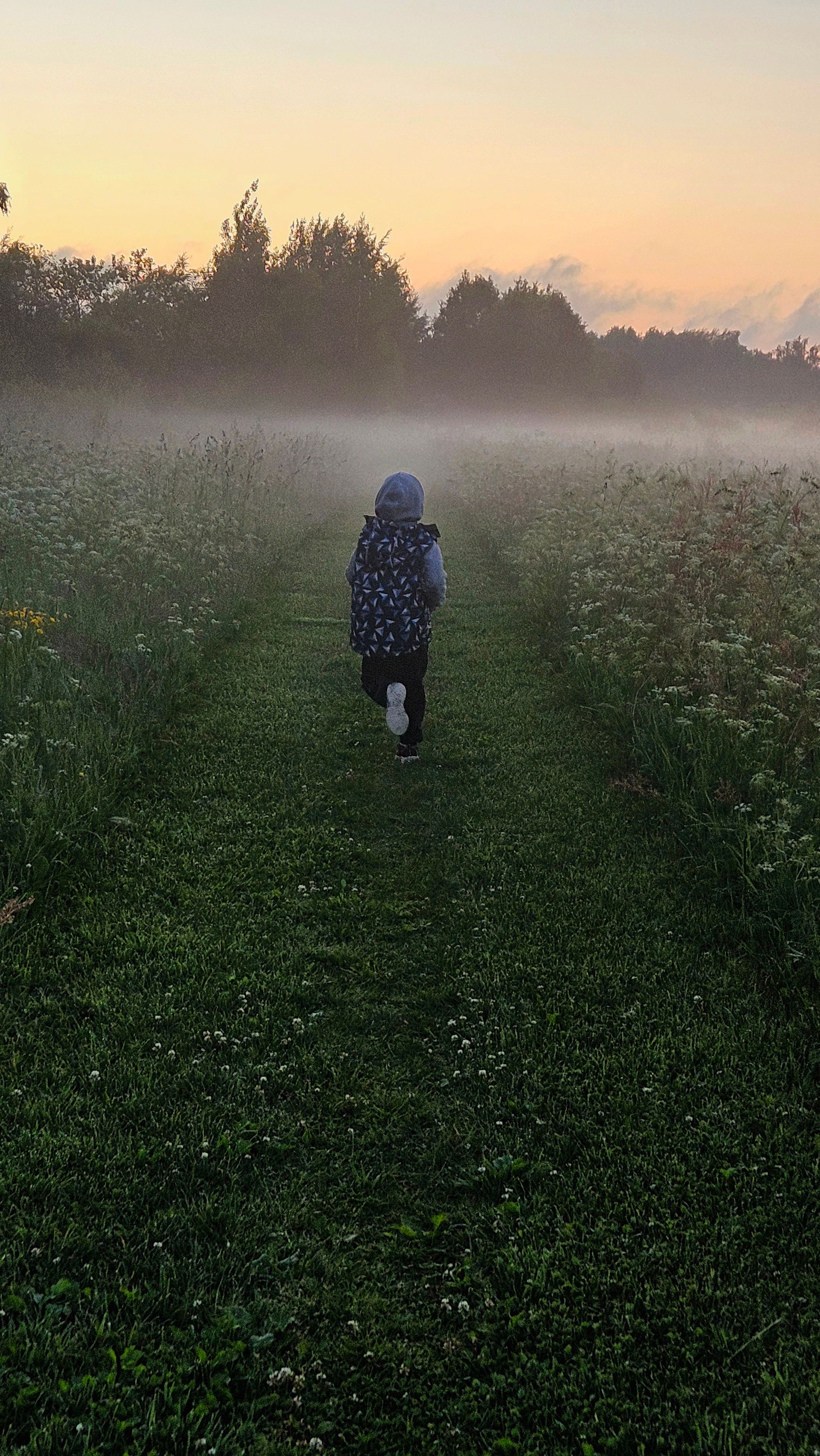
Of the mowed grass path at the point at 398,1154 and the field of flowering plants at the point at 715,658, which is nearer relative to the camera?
the mowed grass path at the point at 398,1154

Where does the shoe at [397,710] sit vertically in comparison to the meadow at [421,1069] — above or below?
above

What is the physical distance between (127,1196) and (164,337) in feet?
142

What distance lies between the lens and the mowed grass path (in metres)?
2.41

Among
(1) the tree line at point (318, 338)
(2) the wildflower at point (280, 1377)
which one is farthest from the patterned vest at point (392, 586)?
(1) the tree line at point (318, 338)

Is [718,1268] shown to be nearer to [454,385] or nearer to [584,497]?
[584,497]

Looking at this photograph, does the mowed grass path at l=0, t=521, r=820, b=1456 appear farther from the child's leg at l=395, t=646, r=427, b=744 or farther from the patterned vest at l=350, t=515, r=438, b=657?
the patterned vest at l=350, t=515, r=438, b=657

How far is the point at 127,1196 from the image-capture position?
3.00 m

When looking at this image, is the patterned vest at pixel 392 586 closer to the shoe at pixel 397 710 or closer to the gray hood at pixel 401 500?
the gray hood at pixel 401 500

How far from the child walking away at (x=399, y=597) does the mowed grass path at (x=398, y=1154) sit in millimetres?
1476

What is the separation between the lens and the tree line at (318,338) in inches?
1346

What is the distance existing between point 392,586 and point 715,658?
9.65 ft

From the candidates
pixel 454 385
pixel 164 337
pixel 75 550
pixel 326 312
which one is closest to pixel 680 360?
pixel 454 385

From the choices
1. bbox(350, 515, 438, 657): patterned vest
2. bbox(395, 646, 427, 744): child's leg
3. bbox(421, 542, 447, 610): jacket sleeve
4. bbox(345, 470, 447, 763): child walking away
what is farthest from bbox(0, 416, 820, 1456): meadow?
bbox(421, 542, 447, 610): jacket sleeve

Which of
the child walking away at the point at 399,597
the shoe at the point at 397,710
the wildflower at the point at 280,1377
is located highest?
the child walking away at the point at 399,597
